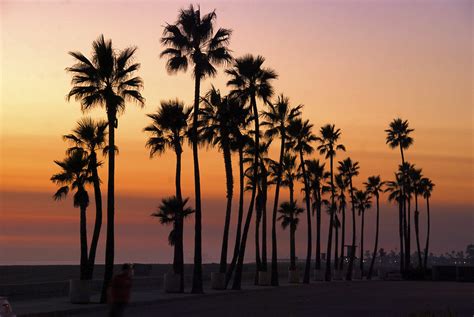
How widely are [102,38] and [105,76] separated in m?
1.83

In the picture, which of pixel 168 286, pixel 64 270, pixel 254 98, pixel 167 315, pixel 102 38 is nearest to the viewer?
pixel 167 315

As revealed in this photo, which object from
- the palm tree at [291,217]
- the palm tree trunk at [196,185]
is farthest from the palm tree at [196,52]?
the palm tree at [291,217]

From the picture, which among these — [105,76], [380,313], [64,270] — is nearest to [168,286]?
[105,76]

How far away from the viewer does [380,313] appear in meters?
35.6

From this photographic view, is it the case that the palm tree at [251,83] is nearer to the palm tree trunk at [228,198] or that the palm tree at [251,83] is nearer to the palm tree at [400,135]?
the palm tree trunk at [228,198]

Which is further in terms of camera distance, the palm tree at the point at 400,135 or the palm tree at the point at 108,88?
the palm tree at the point at 400,135

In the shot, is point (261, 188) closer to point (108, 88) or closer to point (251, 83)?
point (251, 83)

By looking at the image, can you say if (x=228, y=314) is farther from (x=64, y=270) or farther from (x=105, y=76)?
(x=64, y=270)

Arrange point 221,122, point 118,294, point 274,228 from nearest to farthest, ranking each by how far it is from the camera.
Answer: point 118,294, point 221,122, point 274,228

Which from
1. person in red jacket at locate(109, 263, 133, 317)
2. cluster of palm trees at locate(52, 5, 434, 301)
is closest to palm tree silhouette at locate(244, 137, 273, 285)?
cluster of palm trees at locate(52, 5, 434, 301)

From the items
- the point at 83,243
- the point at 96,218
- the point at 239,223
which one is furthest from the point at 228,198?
the point at 96,218

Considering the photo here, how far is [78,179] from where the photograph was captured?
47.4 metres

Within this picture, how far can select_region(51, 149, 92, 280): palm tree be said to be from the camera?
46.0 m

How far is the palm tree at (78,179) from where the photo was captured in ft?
151
